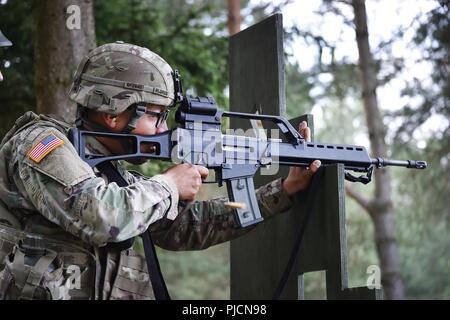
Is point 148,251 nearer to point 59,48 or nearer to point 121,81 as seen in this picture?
point 121,81

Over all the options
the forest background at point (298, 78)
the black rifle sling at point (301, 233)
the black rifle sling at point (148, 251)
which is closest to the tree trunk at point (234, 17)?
the forest background at point (298, 78)

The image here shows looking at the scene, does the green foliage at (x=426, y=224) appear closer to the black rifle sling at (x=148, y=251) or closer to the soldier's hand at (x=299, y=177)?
the soldier's hand at (x=299, y=177)

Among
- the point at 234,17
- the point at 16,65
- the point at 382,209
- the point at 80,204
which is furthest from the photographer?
the point at 234,17

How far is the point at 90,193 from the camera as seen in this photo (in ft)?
11.4

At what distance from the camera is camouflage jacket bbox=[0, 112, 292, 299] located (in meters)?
3.50

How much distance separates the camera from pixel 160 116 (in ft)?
13.5

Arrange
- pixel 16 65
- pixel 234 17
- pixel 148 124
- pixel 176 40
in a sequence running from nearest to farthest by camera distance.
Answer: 1. pixel 148 124
2. pixel 16 65
3. pixel 176 40
4. pixel 234 17

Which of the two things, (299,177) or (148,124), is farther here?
(299,177)

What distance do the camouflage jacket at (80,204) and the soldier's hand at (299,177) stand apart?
0.96m

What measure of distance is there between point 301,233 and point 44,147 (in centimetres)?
168

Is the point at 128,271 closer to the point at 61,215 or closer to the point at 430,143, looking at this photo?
the point at 61,215

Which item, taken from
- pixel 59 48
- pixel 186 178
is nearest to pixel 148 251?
pixel 186 178

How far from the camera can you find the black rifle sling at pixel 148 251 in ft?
12.9

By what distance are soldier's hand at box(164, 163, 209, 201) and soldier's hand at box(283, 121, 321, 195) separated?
75 cm
